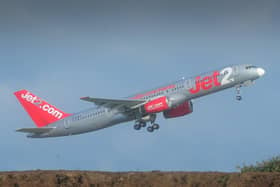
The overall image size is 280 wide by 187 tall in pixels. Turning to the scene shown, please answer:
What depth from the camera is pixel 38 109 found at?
73.9m

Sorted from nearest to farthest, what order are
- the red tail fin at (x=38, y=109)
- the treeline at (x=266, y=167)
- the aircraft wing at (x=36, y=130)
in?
the treeline at (x=266, y=167)
the aircraft wing at (x=36, y=130)
the red tail fin at (x=38, y=109)

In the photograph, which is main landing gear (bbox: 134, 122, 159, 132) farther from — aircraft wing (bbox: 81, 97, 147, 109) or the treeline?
the treeline

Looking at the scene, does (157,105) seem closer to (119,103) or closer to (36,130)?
(119,103)

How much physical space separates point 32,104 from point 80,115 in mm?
9586

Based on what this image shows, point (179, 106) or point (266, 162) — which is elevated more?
point (179, 106)

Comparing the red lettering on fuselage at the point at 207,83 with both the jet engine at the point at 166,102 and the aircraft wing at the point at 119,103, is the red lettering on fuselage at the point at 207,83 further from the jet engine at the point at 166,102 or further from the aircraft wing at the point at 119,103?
the aircraft wing at the point at 119,103

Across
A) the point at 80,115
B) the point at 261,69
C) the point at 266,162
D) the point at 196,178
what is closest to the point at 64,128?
the point at 80,115

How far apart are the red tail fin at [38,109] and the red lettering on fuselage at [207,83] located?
17.2m

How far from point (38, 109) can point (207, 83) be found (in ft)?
75.9

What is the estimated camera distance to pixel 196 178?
27938 millimetres

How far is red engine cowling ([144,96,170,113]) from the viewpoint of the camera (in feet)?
208

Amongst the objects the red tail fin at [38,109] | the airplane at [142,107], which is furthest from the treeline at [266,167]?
the red tail fin at [38,109]

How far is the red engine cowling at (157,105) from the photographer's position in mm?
63438

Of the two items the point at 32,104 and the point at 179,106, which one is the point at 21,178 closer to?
the point at 179,106
